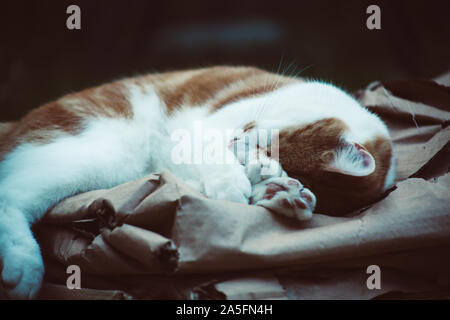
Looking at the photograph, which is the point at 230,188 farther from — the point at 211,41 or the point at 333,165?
the point at 211,41

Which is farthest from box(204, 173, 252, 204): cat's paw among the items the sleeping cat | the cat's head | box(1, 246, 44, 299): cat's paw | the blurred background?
the blurred background

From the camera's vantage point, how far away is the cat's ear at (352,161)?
36.3 inches

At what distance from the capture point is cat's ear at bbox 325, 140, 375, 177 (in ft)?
3.03

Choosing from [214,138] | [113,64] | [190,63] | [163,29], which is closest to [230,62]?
[190,63]

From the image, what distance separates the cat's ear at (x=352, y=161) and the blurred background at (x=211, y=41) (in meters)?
1.07

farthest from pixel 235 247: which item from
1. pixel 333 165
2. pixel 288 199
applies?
pixel 333 165

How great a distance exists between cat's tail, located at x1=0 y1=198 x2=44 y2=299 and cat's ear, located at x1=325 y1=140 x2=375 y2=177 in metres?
0.74

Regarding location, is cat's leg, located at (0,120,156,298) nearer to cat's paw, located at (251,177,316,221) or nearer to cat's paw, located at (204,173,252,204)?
cat's paw, located at (204,173,252,204)

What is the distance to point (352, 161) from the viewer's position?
945mm

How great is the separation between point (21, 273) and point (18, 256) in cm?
4

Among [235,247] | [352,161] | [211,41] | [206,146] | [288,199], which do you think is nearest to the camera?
[235,247]

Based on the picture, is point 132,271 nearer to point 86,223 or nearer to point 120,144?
point 86,223

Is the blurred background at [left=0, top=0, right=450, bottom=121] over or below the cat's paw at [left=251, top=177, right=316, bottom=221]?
over

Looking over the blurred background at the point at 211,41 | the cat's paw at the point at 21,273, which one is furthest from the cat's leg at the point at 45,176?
the blurred background at the point at 211,41
